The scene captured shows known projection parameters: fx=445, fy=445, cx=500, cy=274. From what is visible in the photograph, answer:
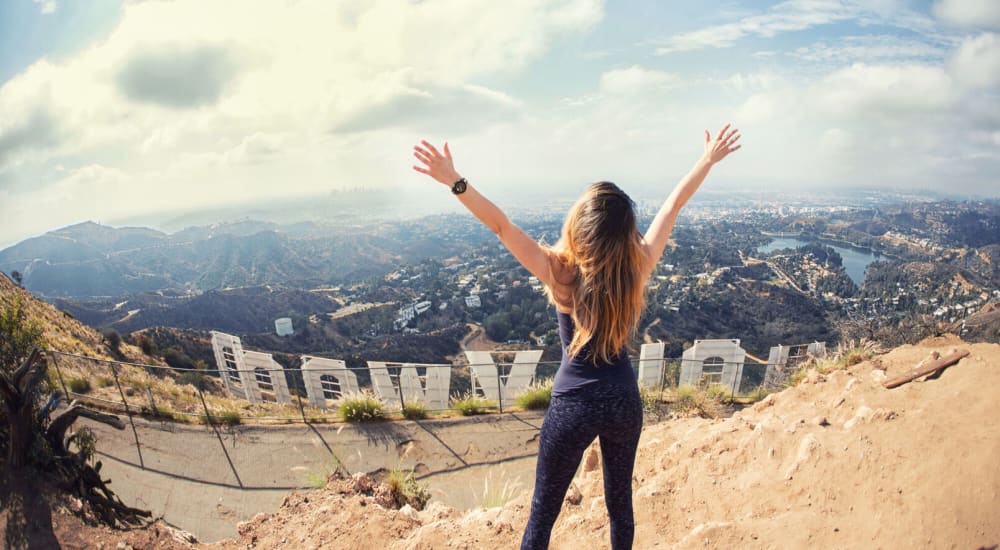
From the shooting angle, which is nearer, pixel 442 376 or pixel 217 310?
pixel 442 376

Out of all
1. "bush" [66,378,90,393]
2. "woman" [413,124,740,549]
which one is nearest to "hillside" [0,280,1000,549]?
"woman" [413,124,740,549]

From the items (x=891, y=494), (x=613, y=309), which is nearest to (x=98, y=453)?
(x=613, y=309)

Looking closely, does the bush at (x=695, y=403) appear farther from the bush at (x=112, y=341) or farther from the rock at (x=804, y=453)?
the bush at (x=112, y=341)

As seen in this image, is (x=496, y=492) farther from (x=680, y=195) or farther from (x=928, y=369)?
(x=928, y=369)

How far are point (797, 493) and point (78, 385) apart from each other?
1044cm

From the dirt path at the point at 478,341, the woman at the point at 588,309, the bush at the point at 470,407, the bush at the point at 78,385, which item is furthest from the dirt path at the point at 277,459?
the dirt path at the point at 478,341

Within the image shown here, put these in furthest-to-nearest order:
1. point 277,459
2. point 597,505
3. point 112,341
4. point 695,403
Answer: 1. point 112,341
2. point 695,403
3. point 277,459
4. point 597,505

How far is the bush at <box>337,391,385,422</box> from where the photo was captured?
603cm

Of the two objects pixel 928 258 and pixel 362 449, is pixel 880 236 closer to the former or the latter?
pixel 928 258

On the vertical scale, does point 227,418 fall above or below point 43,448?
below

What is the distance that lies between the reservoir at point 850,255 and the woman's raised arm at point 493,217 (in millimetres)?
76457

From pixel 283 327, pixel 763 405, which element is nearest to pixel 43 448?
pixel 763 405

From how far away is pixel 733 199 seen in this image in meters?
161

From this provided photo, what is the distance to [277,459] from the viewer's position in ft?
17.7
